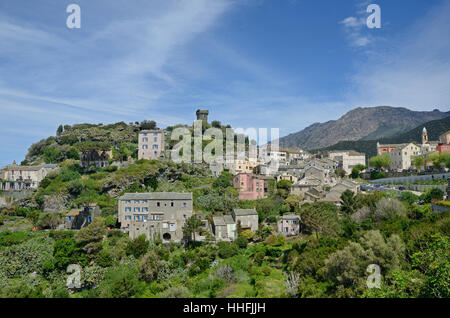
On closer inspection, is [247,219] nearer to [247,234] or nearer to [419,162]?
[247,234]

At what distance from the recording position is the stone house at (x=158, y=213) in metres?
43.7

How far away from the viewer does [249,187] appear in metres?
59.1

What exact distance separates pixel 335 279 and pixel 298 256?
707cm

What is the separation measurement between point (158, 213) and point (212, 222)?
781 centimetres

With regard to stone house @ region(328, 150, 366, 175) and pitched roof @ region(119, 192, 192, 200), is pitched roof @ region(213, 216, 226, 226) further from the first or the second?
stone house @ region(328, 150, 366, 175)

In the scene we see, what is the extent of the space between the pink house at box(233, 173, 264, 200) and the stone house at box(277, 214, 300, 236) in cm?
1268

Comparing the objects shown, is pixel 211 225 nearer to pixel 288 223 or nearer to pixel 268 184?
pixel 288 223

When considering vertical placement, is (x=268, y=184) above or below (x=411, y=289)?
above

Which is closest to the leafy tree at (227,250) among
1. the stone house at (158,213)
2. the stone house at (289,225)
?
the stone house at (158,213)

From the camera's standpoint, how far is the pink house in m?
57.8

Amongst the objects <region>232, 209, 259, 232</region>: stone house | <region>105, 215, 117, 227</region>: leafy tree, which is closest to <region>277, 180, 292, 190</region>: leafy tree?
<region>232, 209, 259, 232</region>: stone house

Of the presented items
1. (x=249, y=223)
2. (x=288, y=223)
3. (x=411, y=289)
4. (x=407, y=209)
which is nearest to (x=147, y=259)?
(x=249, y=223)

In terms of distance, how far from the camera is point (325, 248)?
31.2 m

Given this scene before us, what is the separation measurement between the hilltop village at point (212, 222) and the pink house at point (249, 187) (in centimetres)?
21
